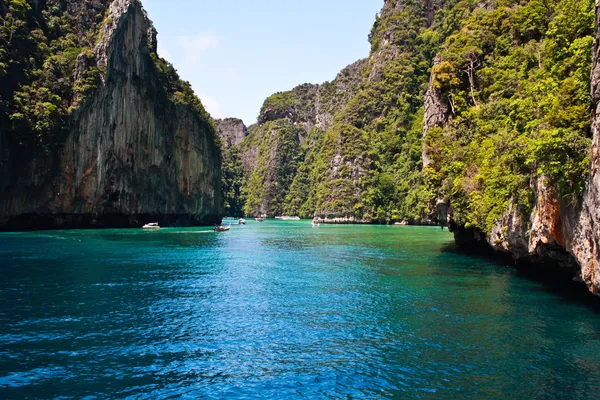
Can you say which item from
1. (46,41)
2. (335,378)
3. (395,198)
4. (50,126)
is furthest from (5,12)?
(395,198)

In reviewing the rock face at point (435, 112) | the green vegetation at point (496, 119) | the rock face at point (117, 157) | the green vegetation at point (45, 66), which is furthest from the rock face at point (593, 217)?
the rock face at point (117, 157)

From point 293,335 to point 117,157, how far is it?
2736 inches

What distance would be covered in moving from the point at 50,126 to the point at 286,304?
55660mm

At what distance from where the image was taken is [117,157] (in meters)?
76.6

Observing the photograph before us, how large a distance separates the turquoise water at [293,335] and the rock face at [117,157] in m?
41.2

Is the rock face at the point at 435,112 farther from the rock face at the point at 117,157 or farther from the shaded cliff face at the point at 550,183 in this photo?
the rock face at the point at 117,157

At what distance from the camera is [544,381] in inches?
448

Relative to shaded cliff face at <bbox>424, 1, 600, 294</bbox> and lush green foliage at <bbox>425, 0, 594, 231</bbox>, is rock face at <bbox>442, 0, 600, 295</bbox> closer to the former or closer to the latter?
shaded cliff face at <bbox>424, 1, 600, 294</bbox>

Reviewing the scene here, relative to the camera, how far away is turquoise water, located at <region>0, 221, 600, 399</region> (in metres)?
11.2

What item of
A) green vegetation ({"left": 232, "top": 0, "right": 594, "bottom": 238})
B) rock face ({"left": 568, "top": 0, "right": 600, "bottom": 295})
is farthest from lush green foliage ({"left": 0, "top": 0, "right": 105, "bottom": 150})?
rock face ({"left": 568, "top": 0, "right": 600, "bottom": 295})

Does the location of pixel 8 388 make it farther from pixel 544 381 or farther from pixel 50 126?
pixel 50 126

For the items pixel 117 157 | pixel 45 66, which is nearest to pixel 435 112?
pixel 117 157

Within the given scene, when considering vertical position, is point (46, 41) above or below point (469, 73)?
above

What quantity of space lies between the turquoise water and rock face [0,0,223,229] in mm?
41214
